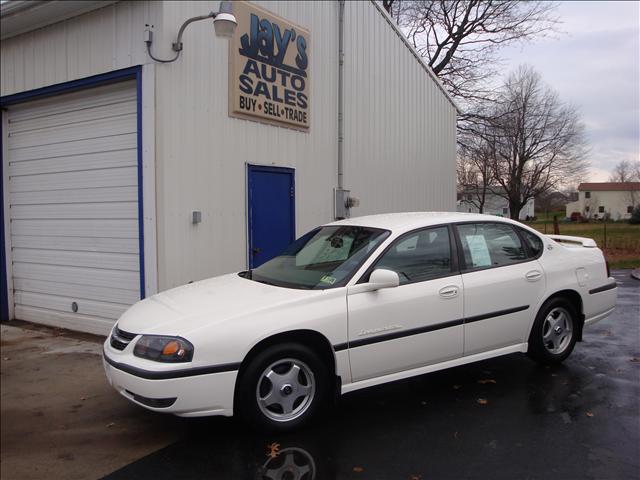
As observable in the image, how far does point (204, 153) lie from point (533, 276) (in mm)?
4478

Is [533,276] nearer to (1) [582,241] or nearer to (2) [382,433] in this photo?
(1) [582,241]

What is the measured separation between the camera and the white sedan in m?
3.69

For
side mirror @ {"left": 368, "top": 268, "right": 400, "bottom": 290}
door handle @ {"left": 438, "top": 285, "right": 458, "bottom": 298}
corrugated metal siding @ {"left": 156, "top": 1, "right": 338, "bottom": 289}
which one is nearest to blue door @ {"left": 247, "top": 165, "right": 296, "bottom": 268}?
corrugated metal siding @ {"left": 156, "top": 1, "right": 338, "bottom": 289}

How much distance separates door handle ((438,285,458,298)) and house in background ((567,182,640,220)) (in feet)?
32.1

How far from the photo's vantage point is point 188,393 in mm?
3604

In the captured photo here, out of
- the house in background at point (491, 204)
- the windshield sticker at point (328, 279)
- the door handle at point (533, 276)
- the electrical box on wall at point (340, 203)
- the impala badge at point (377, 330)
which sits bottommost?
the impala badge at point (377, 330)

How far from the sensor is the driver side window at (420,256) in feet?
14.8

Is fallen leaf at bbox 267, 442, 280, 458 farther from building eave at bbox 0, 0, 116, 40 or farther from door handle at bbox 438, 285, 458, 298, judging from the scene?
building eave at bbox 0, 0, 116, 40

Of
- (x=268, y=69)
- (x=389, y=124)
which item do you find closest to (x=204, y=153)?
(x=268, y=69)

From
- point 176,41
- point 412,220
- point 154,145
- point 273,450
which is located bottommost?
point 273,450

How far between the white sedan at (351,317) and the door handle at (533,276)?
12mm

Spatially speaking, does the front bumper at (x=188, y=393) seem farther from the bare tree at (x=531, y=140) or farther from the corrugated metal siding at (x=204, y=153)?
the bare tree at (x=531, y=140)

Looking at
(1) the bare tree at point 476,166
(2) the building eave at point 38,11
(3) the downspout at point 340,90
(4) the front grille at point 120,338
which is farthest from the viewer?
(1) the bare tree at point 476,166

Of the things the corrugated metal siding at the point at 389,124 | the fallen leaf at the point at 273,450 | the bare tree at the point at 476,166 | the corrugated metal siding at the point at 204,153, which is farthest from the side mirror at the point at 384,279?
the bare tree at the point at 476,166
